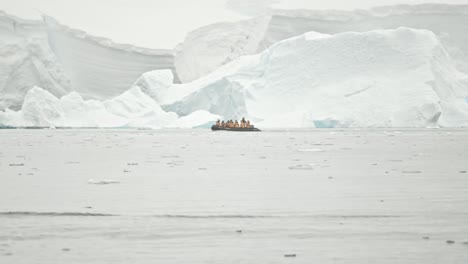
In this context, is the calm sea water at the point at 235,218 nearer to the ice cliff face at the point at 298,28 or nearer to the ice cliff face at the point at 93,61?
the ice cliff face at the point at 93,61

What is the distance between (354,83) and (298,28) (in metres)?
14.0

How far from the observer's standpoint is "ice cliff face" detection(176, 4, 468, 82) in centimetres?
4556

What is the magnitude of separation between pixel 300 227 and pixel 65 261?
1470 mm

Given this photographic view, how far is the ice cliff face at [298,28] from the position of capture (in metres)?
45.6

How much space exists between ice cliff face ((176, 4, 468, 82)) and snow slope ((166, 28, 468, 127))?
386 inches

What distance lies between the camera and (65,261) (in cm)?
300

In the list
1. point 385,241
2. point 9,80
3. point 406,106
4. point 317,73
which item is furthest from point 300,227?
point 9,80

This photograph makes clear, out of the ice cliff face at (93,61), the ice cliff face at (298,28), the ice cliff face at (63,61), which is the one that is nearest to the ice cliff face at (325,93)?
the ice cliff face at (63,61)

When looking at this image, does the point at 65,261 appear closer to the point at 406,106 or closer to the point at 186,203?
the point at 186,203

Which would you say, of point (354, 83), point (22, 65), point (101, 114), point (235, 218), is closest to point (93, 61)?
point (22, 65)

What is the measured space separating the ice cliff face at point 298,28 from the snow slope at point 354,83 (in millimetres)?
9792

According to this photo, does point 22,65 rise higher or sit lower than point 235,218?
higher

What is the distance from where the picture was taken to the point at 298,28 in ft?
155

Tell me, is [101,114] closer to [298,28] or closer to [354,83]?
[354,83]
